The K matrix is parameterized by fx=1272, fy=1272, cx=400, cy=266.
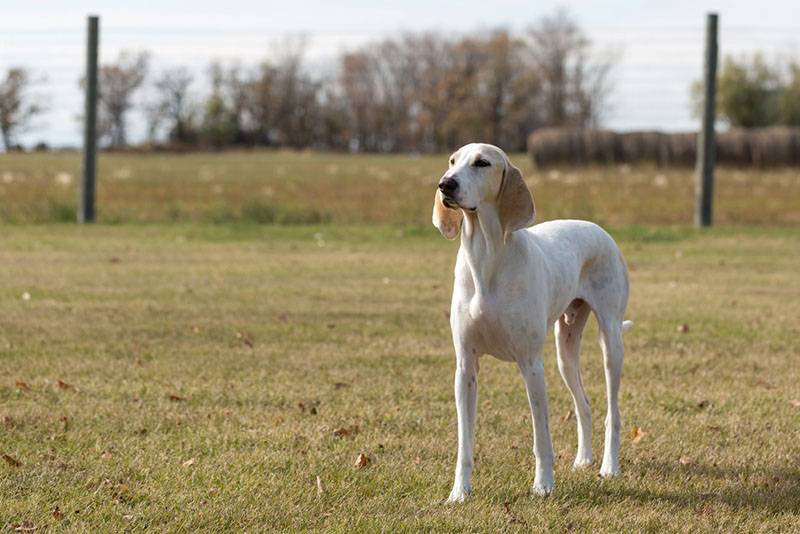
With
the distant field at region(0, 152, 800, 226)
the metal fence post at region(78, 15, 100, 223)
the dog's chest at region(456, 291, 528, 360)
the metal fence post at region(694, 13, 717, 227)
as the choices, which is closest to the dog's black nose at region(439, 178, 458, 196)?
the dog's chest at region(456, 291, 528, 360)

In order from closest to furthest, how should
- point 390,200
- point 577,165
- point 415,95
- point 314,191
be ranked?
point 390,200 < point 314,191 < point 577,165 < point 415,95

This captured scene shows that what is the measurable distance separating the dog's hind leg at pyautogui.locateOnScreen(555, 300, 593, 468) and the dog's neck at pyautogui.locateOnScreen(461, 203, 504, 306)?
3.54ft

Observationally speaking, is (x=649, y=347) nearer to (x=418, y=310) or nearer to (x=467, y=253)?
(x=418, y=310)


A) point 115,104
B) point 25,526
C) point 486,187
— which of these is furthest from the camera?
point 115,104

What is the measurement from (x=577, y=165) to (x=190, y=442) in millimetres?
29246

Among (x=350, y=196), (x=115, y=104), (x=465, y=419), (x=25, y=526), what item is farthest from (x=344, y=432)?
(x=115, y=104)

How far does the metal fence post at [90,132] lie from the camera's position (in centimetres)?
1745

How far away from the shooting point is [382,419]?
6.64 meters

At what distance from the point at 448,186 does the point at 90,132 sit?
13.5 meters

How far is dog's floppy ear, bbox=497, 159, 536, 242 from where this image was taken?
16.5ft

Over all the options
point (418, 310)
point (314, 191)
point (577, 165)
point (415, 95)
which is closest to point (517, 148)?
point (415, 95)

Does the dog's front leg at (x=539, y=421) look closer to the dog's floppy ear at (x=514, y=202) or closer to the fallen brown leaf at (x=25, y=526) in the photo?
the dog's floppy ear at (x=514, y=202)

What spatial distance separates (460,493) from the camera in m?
5.23

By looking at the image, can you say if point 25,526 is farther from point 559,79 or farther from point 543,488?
point 559,79
